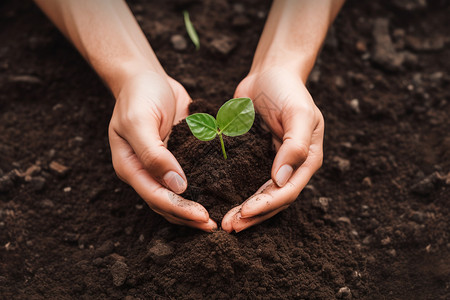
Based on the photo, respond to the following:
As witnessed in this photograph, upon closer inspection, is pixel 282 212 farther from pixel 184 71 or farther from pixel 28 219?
pixel 28 219

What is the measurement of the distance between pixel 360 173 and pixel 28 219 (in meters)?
1.73

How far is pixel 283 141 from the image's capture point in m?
1.80

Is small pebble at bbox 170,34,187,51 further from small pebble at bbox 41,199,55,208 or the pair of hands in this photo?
small pebble at bbox 41,199,55,208

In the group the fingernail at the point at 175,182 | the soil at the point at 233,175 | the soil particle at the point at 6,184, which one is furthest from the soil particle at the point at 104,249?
the soil particle at the point at 6,184

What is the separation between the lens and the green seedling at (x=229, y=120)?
176 cm

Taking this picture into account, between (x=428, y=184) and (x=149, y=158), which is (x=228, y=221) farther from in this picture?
(x=428, y=184)

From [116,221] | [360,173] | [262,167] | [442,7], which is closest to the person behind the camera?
[262,167]

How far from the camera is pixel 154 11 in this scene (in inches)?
112

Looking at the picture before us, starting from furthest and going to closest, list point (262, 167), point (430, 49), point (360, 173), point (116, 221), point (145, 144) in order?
point (430, 49)
point (360, 173)
point (116, 221)
point (262, 167)
point (145, 144)

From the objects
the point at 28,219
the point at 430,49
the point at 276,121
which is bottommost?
the point at 28,219

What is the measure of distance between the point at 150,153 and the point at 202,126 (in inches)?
9.7

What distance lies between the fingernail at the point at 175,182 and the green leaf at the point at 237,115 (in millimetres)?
291

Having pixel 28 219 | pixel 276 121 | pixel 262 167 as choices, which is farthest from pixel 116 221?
pixel 276 121

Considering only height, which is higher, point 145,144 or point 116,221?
point 145,144
